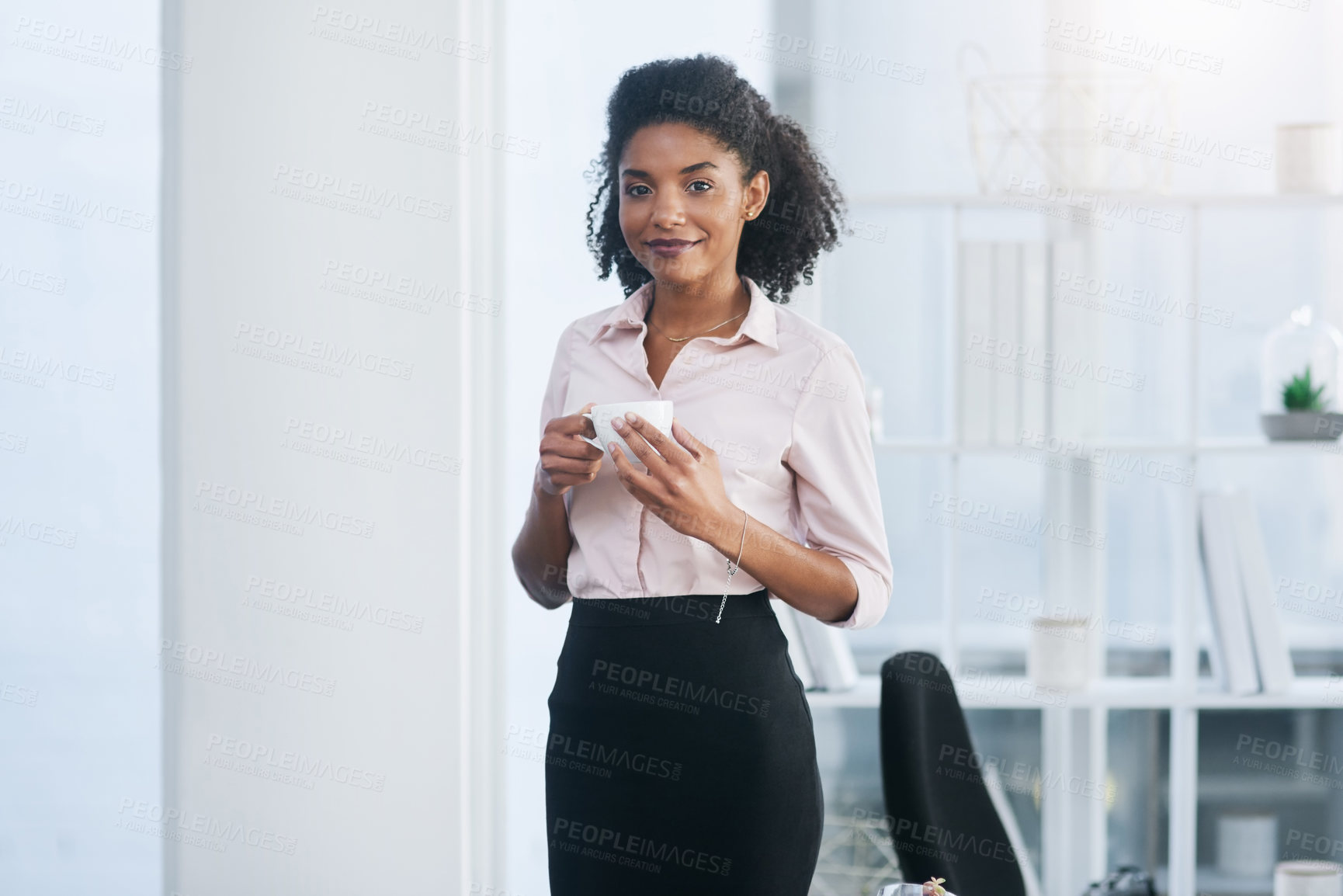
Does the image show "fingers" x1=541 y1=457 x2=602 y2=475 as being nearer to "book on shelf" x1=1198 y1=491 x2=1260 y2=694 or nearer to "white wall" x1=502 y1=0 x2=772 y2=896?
"white wall" x1=502 y1=0 x2=772 y2=896

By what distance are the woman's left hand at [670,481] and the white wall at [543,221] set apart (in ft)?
2.60

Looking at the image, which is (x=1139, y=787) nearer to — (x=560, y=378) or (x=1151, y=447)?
(x=1151, y=447)

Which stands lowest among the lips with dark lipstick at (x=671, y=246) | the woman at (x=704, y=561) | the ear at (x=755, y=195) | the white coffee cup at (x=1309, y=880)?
the white coffee cup at (x=1309, y=880)

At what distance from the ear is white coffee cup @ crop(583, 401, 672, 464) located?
30 centimetres

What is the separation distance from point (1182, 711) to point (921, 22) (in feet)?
5.30

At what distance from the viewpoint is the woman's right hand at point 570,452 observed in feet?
4.39

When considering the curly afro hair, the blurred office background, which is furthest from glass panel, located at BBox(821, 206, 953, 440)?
the curly afro hair

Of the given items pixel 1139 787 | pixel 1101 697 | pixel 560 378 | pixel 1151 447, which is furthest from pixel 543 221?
pixel 1139 787

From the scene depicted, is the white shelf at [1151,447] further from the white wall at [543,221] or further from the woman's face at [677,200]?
the woman's face at [677,200]

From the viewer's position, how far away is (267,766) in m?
1.90

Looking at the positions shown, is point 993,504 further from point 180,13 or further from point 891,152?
point 180,13

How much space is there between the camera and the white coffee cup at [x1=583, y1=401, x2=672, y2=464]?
1.29 m

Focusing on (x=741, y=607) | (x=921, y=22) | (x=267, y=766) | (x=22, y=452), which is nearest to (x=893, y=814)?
(x=741, y=607)

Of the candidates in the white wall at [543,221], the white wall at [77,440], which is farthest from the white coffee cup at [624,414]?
the white wall at [77,440]
